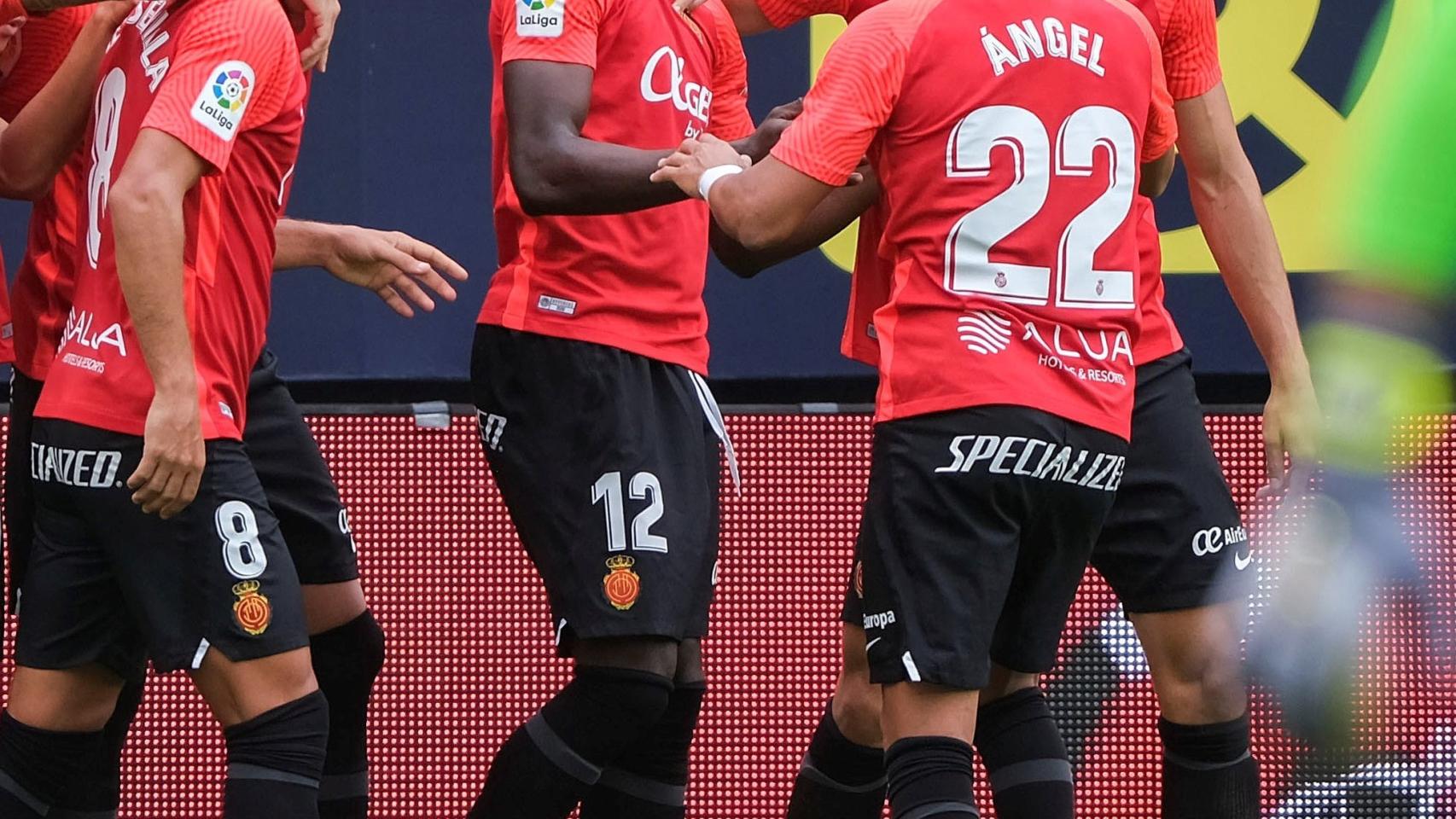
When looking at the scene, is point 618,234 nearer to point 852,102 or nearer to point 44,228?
point 852,102

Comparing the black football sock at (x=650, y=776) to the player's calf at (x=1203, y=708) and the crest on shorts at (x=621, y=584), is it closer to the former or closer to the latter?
the crest on shorts at (x=621, y=584)

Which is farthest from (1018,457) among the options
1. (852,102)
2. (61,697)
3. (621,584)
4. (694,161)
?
(61,697)

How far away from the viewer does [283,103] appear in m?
3.30

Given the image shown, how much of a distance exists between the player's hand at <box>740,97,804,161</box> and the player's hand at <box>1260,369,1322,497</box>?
0.99 metres

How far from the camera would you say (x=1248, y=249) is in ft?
12.0

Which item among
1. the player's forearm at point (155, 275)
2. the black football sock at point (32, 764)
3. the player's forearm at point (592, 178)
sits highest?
the player's forearm at point (592, 178)

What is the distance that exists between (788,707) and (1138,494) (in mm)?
1347

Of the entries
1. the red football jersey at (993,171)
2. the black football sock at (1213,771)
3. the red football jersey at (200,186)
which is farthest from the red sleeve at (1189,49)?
the red football jersey at (200,186)

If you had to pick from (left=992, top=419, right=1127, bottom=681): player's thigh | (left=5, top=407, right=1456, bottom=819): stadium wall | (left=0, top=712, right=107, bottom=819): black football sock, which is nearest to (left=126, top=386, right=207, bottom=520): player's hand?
(left=0, top=712, right=107, bottom=819): black football sock

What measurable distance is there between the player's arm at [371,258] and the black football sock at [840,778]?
105cm

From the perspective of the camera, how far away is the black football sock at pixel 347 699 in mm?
3844

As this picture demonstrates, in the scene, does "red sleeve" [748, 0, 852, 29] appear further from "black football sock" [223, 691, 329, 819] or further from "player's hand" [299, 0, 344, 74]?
"black football sock" [223, 691, 329, 819]

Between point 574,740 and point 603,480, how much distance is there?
1.47 ft

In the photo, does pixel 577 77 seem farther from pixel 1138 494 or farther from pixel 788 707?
pixel 788 707
